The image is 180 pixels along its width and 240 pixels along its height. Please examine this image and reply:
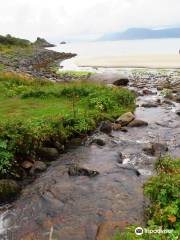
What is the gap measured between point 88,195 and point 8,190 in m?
2.74

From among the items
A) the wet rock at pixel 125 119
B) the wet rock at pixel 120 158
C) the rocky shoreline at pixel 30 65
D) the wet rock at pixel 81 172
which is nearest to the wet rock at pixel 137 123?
the wet rock at pixel 125 119

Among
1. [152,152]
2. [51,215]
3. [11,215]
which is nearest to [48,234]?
[51,215]

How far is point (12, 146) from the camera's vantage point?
518 inches

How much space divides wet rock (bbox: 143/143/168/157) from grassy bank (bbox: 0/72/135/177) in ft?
11.2

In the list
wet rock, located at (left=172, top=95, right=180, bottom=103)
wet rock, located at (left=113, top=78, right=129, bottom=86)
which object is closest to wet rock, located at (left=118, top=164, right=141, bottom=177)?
wet rock, located at (left=172, top=95, right=180, bottom=103)

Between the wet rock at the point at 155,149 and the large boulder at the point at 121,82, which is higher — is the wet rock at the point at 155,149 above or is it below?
below

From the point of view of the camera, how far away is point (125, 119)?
19516 millimetres

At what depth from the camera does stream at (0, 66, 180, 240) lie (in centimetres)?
965

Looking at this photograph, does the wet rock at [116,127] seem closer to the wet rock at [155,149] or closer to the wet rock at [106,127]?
the wet rock at [106,127]

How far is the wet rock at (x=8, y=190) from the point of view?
452 inches

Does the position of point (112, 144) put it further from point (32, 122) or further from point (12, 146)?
point (12, 146)

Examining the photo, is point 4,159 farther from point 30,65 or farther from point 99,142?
point 30,65

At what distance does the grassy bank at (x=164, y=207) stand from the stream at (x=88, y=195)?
1.17m

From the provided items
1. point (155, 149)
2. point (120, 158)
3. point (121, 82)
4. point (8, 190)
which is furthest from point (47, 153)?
point (121, 82)
